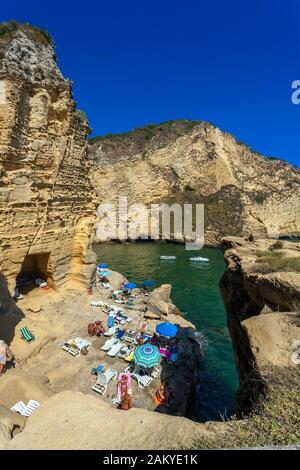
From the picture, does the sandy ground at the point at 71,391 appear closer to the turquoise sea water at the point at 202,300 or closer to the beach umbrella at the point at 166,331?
the turquoise sea water at the point at 202,300

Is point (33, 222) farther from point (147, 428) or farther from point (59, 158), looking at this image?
point (147, 428)

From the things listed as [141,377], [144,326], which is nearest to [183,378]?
[141,377]

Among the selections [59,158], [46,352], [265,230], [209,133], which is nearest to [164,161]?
[209,133]

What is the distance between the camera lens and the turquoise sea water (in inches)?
537

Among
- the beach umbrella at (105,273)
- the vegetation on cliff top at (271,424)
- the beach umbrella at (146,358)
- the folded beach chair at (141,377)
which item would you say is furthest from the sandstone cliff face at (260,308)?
the beach umbrella at (105,273)

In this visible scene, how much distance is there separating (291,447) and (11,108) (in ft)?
58.6

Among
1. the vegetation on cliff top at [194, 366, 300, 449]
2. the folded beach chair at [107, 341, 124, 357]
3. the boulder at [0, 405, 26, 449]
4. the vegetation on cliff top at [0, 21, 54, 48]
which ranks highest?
the vegetation on cliff top at [0, 21, 54, 48]

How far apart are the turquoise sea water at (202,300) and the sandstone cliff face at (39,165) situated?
1023 centimetres

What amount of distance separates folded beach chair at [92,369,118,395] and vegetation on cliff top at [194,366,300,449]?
8.52 metres

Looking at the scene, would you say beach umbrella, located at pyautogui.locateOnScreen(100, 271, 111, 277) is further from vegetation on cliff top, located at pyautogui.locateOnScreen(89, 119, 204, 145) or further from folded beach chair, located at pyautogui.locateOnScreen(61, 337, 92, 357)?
vegetation on cliff top, located at pyautogui.locateOnScreen(89, 119, 204, 145)

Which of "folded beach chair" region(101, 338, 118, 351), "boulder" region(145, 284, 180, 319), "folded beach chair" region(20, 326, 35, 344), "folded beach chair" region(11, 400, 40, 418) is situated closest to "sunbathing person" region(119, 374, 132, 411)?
"folded beach chair" region(101, 338, 118, 351)

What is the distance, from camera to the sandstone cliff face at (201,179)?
65.9 metres

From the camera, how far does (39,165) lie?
17250 mm

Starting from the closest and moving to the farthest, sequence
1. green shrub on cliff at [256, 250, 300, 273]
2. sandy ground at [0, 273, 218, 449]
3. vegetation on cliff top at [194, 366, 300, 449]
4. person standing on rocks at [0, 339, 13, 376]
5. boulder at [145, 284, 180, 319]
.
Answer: vegetation on cliff top at [194, 366, 300, 449] → sandy ground at [0, 273, 218, 449] → person standing on rocks at [0, 339, 13, 376] → green shrub on cliff at [256, 250, 300, 273] → boulder at [145, 284, 180, 319]
